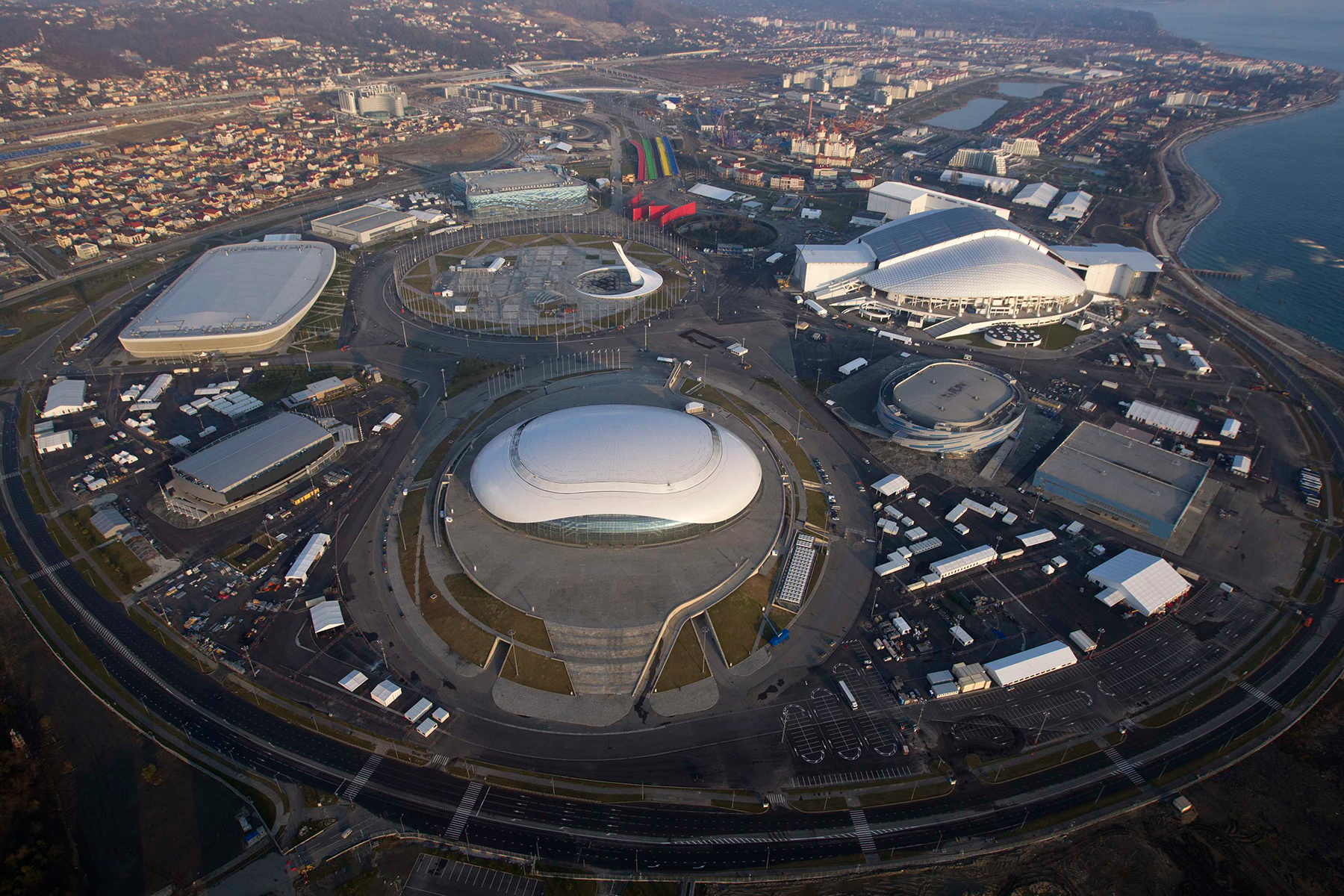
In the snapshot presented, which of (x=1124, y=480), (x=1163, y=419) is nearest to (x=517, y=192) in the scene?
(x=1163, y=419)

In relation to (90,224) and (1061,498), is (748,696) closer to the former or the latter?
(1061,498)

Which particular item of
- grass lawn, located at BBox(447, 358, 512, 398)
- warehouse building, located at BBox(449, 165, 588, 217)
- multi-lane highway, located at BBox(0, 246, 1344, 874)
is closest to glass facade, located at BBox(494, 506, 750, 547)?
multi-lane highway, located at BBox(0, 246, 1344, 874)

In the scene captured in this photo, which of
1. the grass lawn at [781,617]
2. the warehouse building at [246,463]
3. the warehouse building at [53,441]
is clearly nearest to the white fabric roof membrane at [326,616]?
the warehouse building at [246,463]

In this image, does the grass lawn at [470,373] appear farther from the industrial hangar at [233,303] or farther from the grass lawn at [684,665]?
the grass lawn at [684,665]

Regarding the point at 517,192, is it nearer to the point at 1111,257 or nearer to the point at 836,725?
the point at 1111,257

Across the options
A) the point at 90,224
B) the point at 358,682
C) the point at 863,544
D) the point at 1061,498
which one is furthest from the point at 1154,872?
the point at 90,224

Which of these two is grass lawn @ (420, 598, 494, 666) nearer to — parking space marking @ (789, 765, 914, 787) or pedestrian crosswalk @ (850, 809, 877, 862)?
parking space marking @ (789, 765, 914, 787)
